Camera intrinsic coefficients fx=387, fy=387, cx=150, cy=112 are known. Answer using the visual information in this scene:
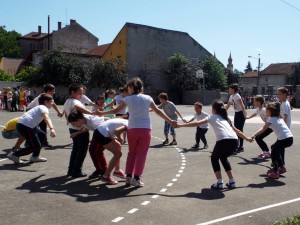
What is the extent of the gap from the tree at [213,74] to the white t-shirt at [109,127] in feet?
150

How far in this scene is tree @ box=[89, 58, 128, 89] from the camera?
44.3 metres

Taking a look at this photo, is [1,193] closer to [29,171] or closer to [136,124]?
[29,171]

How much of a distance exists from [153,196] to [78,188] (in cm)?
138

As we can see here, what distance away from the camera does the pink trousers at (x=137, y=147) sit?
6750mm

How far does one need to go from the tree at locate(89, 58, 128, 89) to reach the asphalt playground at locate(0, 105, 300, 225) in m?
35.3

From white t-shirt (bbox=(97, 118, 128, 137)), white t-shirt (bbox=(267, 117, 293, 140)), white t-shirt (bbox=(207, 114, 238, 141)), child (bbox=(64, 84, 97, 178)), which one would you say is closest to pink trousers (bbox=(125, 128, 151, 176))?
white t-shirt (bbox=(97, 118, 128, 137))

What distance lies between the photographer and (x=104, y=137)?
6.86 m

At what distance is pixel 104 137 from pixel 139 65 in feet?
147

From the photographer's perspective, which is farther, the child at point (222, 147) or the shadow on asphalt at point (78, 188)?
the child at point (222, 147)

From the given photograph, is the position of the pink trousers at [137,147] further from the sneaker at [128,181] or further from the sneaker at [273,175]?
the sneaker at [273,175]

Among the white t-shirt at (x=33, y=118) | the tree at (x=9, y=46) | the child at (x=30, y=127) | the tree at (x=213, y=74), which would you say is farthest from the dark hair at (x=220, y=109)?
the tree at (x=9, y=46)

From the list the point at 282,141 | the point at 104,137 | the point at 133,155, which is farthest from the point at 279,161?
the point at 104,137

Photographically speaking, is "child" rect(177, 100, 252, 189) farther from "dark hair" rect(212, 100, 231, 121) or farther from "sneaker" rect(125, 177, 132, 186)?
"sneaker" rect(125, 177, 132, 186)

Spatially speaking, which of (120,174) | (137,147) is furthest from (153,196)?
(120,174)
